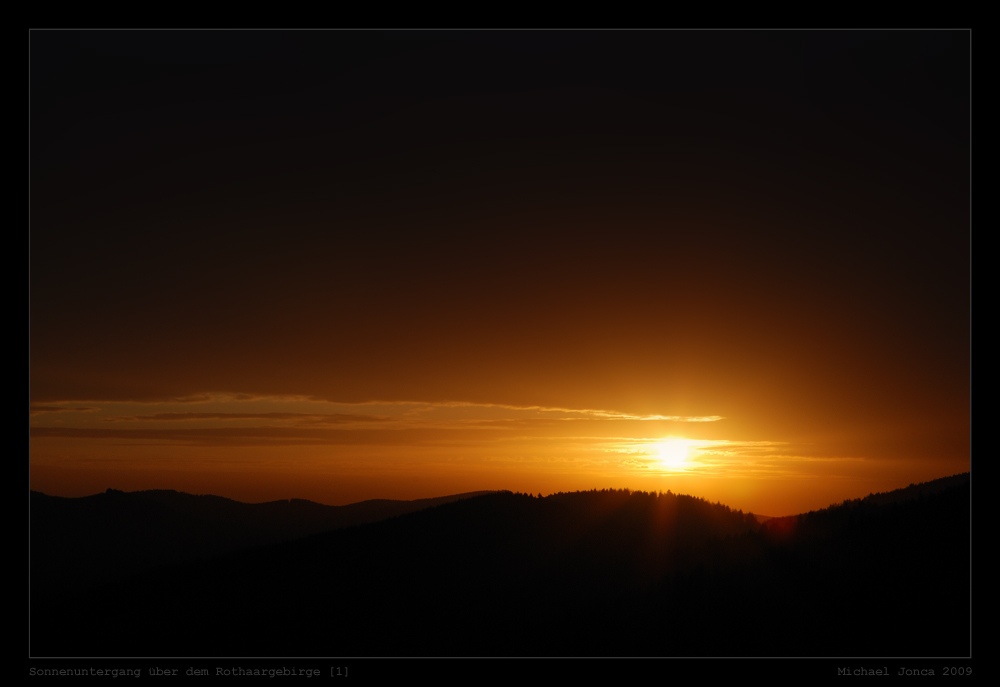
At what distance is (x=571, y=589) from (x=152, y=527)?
6239 inches

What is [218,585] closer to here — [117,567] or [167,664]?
[167,664]

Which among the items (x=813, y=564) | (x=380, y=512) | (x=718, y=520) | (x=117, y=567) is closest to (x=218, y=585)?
(x=380, y=512)

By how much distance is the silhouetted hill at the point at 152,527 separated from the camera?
424ft

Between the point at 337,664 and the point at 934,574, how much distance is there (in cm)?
2237

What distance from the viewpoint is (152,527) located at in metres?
172

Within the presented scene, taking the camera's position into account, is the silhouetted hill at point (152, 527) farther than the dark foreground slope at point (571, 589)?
Yes

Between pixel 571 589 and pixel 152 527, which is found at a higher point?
pixel 571 589

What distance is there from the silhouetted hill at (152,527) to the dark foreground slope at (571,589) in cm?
3499

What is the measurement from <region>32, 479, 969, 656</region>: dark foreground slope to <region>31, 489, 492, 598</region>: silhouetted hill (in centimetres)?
3499

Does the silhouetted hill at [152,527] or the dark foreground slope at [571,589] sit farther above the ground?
the dark foreground slope at [571,589]

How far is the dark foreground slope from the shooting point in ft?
75.9

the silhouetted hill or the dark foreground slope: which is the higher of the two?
the dark foreground slope

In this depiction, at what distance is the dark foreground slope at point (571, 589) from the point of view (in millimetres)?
23125

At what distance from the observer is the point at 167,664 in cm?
1658
